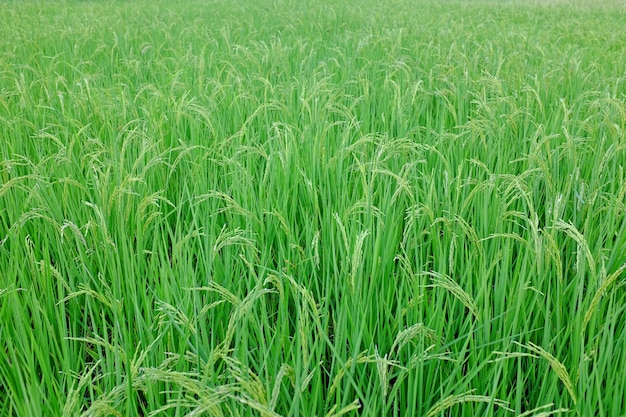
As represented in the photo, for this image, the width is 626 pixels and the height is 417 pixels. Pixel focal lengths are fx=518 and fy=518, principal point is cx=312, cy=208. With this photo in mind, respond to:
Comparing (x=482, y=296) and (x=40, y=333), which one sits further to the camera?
(x=482, y=296)

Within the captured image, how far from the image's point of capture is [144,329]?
1103 mm

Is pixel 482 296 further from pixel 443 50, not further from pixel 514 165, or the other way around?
pixel 443 50

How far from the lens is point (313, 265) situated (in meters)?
1.20

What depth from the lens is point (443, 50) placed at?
4.18 m

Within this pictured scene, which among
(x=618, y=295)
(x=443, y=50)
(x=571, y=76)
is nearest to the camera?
(x=618, y=295)

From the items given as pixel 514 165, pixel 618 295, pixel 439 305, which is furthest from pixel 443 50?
pixel 439 305

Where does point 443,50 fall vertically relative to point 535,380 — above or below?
above

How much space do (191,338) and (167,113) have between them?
1635 millimetres

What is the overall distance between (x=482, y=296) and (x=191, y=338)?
0.64 metres

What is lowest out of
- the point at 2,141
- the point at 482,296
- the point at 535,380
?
the point at 535,380

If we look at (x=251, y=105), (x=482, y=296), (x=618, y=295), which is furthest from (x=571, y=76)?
(x=482, y=296)

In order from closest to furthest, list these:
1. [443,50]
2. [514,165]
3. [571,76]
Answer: [514,165] → [571,76] → [443,50]

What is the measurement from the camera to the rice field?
0.89 m

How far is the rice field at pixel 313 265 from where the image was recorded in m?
0.89
